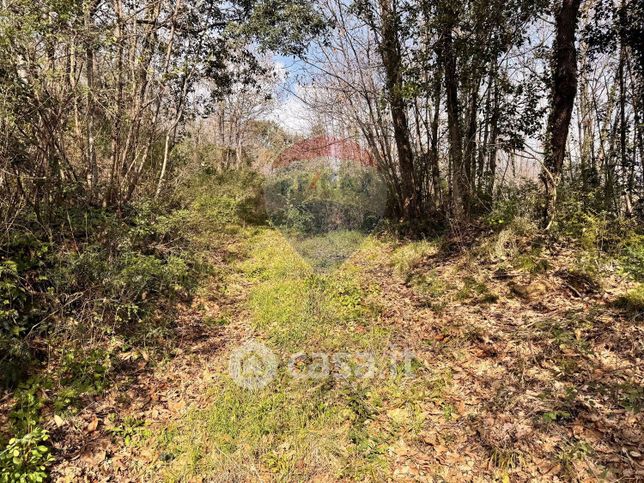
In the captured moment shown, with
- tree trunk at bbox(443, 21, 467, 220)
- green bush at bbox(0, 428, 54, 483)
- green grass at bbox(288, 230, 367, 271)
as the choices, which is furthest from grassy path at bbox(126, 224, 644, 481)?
tree trunk at bbox(443, 21, 467, 220)

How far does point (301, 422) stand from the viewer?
9.32 feet

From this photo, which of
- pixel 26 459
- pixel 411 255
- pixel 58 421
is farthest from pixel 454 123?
pixel 26 459

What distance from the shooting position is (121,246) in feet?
13.7

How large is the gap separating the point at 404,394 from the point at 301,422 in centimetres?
89

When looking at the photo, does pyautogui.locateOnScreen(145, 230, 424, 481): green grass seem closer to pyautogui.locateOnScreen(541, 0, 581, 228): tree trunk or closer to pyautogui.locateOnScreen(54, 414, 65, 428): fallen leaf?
pyautogui.locateOnScreen(54, 414, 65, 428): fallen leaf

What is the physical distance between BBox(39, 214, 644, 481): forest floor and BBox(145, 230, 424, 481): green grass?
11 millimetres

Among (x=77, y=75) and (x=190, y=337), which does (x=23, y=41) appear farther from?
(x=190, y=337)

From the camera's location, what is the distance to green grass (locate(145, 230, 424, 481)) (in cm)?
250

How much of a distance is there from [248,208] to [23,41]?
6459 millimetres

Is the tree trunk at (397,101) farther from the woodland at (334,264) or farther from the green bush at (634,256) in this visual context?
the green bush at (634,256)

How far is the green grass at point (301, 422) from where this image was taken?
2496mm

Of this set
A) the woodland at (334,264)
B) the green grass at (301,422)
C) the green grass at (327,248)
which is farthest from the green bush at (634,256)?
the green grass at (327,248)

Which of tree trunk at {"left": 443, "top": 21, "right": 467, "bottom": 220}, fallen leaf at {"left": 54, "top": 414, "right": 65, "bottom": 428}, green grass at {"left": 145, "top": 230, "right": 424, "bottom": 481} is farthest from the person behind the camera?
tree trunk at {"left": 443, "top": 21, "right": 467, "bottom": 220}

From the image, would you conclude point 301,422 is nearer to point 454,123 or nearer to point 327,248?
point 327,248
